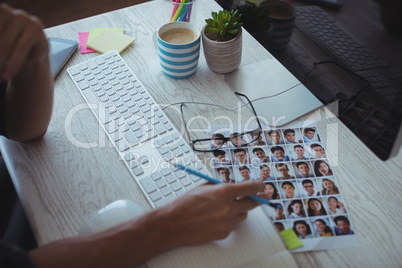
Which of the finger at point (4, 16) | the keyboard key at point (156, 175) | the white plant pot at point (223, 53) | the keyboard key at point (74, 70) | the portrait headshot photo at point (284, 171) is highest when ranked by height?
the finger at point (4, 16)

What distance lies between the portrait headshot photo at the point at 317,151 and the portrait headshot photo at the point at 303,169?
0.03 meters

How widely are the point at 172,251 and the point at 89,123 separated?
37 cm

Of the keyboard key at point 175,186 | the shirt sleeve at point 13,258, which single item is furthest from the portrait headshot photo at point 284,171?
the shirt sleeve at point 13,258

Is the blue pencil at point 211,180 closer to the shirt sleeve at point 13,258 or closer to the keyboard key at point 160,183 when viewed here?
the keyboard key at point 160,183

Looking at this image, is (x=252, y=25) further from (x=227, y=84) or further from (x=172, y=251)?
(x=172, y=251)

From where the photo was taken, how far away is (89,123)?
2.68ft

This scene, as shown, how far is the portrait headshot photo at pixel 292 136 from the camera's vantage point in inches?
31.2

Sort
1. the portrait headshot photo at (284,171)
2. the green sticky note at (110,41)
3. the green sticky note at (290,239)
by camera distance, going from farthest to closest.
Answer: the green sticky note at (110,41) → the portrait headshot photo at (284,171) → the green sticky note at (290,239)

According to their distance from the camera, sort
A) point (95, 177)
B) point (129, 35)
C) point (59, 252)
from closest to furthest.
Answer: point (59, 252) < point (95, 177) < point (129, 35)

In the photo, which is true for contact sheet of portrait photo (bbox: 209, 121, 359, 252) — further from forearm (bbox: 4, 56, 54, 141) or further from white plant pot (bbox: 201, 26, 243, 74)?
forearm (bbox: 4, 56, 54, 141)

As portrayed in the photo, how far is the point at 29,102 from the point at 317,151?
641mm

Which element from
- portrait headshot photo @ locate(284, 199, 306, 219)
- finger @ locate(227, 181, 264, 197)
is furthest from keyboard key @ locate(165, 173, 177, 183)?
portrait headshot photo @ locate(284, 199, 306, 219)

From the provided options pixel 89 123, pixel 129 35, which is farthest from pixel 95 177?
pixel 129 35

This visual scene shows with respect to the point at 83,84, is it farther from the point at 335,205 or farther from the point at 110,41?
the point at 335,205
